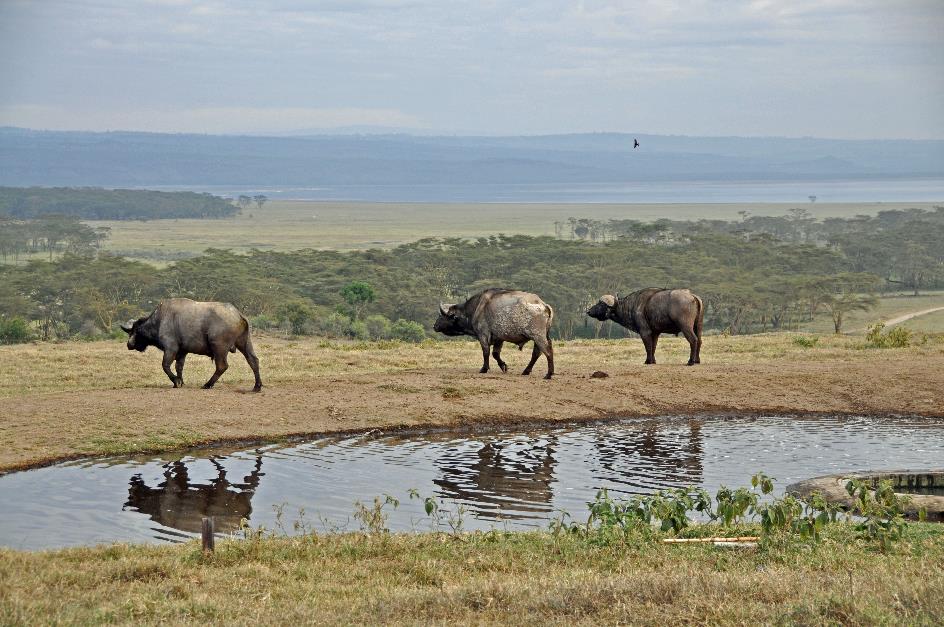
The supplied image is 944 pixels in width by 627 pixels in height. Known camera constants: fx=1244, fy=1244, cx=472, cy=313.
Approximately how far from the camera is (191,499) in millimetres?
14195

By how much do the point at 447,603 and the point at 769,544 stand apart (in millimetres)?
3221

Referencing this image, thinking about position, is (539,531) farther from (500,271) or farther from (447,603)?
(500,271)

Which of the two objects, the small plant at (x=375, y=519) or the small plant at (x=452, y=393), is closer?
the small plant at (x=375, y=519)

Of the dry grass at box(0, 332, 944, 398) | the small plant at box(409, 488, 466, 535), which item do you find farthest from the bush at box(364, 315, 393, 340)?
the small plant at box(409, 488, 466, 535)

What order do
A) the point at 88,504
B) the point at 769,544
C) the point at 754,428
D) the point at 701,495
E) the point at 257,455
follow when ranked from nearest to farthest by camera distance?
the point at 769,544 < the point at 701,495 < the point at 88,504 < the point at 257,455 < the point at 754,428

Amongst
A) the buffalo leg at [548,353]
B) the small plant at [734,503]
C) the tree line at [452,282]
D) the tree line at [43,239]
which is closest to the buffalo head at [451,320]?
the buffalo leg at [548,353]

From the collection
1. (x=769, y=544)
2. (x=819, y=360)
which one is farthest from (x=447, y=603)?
(x=819, y=360)

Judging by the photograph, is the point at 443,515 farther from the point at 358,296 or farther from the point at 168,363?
the point at 358,296

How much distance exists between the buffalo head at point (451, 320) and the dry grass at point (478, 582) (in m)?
12.6

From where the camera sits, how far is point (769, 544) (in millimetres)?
10406

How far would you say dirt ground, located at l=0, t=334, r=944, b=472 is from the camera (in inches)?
688

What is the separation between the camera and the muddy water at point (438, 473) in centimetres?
1325

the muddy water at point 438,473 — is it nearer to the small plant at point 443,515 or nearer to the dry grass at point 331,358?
the small plant at point 443,515

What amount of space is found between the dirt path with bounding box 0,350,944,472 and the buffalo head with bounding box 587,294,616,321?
6.82 feet
